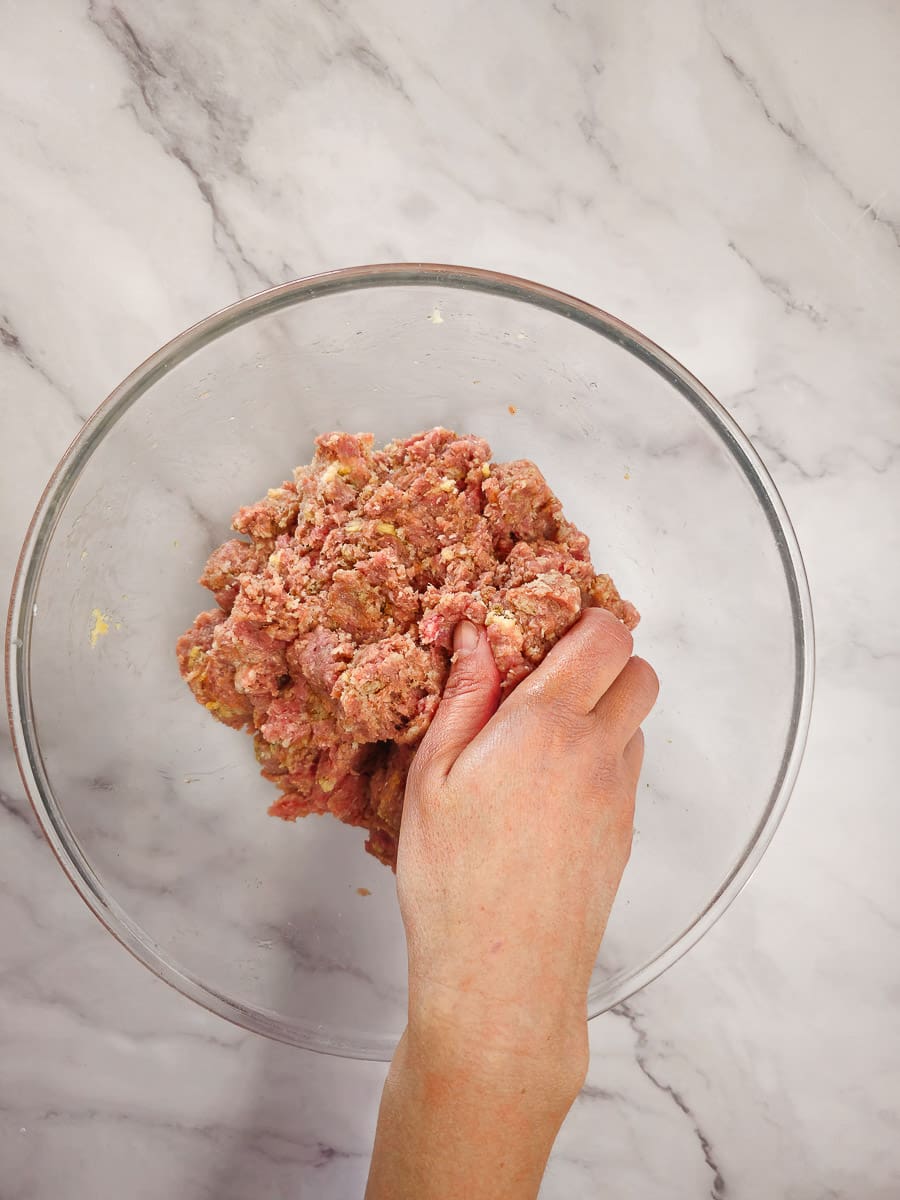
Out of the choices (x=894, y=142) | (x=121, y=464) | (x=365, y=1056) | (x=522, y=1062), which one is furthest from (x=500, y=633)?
(x=894, y=142)

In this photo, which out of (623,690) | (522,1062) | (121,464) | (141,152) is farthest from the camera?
(141,152)

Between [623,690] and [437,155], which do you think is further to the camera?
[437,155]

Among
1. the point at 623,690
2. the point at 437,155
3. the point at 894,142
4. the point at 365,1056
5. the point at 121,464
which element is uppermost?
the point at 894,142

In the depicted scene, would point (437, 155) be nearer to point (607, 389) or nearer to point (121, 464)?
point (607, 389)

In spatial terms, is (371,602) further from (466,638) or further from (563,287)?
(563,287)

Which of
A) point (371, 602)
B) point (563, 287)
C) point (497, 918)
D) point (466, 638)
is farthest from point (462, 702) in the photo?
point (563, 287)

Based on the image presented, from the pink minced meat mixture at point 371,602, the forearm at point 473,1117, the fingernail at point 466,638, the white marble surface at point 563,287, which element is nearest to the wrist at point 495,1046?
the forearm at point 473,1117
